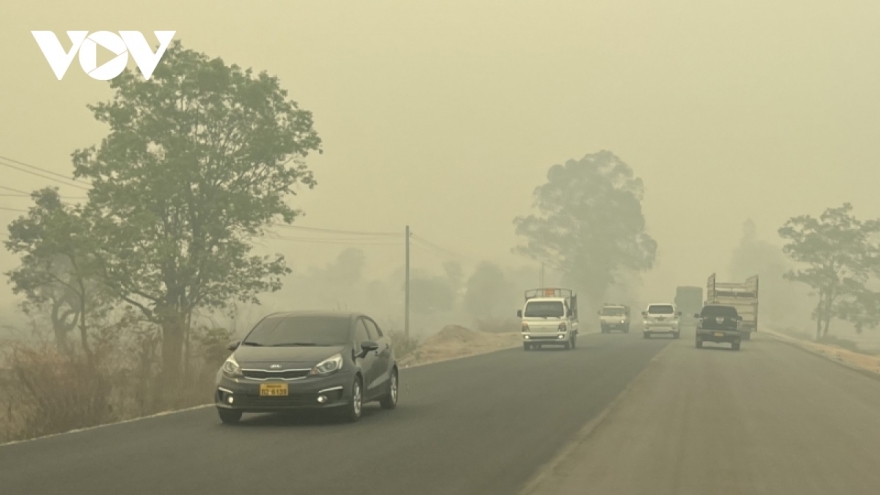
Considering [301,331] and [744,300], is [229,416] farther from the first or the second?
[744,300]

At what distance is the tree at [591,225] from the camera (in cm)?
12725

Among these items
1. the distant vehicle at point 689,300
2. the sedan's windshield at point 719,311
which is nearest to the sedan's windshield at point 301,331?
the sedan's windshield at point 719,311

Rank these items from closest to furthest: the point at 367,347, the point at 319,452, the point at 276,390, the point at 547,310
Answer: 1. the point at 319,452
2. the point at 276,390
3. the point at 367,347
4. the point at 547,310

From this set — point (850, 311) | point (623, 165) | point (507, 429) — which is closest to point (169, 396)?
point (507, 429)

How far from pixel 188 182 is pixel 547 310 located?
57.0ft

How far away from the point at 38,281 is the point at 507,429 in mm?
47366

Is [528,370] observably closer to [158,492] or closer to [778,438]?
[778,438]

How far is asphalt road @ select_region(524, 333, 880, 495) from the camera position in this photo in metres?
11.1

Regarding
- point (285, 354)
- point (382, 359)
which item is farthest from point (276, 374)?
point (382, 359)

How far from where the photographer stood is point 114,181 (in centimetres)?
5016

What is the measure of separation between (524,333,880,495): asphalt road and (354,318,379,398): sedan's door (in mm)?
3605

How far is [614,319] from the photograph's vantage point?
78.9 metres

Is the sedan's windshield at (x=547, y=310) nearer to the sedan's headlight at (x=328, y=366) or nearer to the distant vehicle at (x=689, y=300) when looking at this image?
the sedan's headlight at (x=328, y=366)

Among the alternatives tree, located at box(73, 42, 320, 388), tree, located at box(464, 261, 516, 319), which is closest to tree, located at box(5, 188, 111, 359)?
tree, located at box(73, 42, 320, 388)
